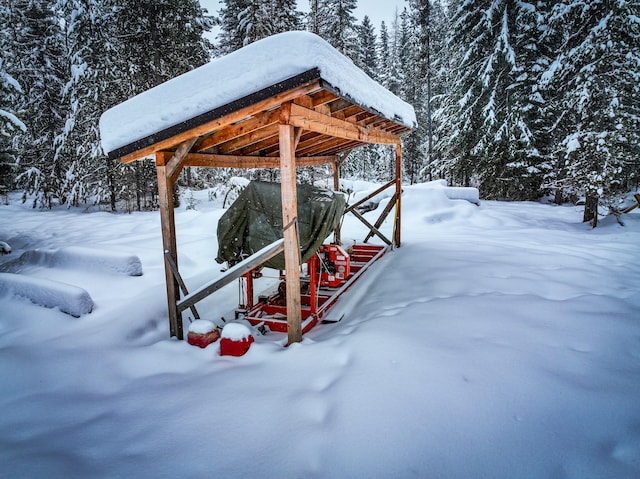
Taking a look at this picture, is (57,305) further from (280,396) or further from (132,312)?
(280,396)

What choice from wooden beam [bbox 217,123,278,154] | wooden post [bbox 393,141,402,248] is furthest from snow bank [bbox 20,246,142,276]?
wooden post [bbox 393,141,402,248]

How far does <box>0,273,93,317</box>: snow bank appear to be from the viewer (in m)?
4.99

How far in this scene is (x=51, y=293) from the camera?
5.09 meters

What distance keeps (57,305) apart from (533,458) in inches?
246

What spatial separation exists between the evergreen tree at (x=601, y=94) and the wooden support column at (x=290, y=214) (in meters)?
11.5

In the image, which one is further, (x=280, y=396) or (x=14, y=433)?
(x=280, y=396)

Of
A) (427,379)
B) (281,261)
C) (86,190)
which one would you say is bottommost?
(427,379)

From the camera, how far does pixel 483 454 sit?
2.24 m

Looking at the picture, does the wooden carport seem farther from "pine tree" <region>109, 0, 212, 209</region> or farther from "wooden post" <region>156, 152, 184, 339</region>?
"pine tree" <region>109, 0, 212, 209</region>

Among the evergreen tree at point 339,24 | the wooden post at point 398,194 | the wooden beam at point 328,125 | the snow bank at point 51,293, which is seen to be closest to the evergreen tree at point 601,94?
the wooden post at point 398,194

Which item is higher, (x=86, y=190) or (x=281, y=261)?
(x=86, y=190)

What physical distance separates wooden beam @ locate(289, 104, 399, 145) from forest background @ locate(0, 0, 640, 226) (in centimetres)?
904

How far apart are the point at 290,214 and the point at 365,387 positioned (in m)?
2.01

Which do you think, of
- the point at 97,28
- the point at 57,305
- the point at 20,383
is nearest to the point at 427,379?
the point at 20,383
